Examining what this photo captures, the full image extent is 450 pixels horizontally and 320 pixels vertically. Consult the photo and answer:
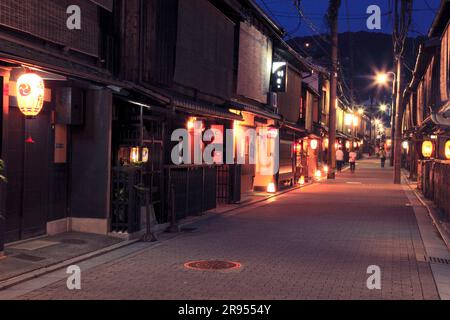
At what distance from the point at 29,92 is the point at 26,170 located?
2.31 metres

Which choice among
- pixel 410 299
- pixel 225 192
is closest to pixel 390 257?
pixel 410 299

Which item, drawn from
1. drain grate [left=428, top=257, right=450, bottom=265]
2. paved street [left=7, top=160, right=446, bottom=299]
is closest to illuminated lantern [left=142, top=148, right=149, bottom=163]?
paved street [left=7, top=160, right=446, bottom=299]

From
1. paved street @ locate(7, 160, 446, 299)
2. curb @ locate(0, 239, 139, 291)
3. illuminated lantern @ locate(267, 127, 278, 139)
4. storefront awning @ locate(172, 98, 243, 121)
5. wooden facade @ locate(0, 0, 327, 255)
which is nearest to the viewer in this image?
paved street @ locate(7, 160, 446, 299)

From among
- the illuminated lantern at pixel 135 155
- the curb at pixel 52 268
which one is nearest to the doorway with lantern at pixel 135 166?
the illuminated lantern at pixel 135 155

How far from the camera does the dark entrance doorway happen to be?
11.5m

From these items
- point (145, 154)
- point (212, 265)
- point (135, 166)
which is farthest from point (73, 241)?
point (212, 265)

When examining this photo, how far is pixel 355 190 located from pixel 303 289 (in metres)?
22.6

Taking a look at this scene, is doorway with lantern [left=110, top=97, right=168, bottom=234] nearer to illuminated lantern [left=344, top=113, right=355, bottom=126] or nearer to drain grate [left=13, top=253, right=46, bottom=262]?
drain grate [left=13, top=253, right=46, bottom=262]

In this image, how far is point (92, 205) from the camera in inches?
530

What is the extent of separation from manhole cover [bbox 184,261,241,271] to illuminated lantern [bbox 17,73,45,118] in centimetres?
421

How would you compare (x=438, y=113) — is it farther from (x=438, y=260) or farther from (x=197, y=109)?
(x=438, y=260)

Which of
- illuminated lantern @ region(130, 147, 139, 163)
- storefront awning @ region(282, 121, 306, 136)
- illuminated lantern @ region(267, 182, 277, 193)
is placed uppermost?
storefront awning @ region(282, 121, 306, 136)

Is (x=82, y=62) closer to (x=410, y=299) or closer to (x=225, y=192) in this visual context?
(x=410, y=299)

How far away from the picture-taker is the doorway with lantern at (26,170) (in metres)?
11.5
